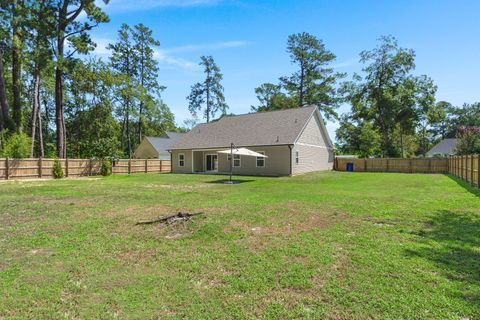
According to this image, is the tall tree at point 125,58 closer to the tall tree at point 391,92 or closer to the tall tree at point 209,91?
the tall tree at point 209,91

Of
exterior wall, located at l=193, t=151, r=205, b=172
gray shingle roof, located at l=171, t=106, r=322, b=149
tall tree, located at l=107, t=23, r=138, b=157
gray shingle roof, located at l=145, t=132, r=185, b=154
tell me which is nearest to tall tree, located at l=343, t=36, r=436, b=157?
gray shingle roof, located at l=171, t=106, r=322, b=149

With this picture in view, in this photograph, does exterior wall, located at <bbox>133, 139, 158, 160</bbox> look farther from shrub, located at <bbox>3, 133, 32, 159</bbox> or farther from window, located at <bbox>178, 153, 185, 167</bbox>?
shrub, located at <bbox>3, 133, 32, 159</bbox>

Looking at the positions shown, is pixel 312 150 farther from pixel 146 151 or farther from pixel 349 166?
pixel 146 151

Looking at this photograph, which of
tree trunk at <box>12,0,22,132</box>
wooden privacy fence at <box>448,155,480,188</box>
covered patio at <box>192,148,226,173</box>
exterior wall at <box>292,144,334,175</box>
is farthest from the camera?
covered patio at <box>192,148,226,173</box>

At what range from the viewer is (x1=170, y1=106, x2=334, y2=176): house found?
21.1m

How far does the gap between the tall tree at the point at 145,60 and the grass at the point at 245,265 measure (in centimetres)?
3188

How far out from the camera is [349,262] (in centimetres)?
400

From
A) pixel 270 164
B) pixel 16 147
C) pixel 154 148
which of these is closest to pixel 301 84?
pixel 270 164

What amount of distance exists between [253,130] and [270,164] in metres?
3.94

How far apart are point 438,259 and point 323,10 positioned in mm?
11913

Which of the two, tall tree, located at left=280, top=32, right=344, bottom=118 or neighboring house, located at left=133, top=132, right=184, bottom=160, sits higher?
tall tree, located at left=280, top=32, right=344, bottom=118

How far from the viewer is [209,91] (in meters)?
41.3

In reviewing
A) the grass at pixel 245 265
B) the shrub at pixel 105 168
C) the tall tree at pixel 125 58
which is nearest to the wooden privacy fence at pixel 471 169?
the grass at pixel 245 265

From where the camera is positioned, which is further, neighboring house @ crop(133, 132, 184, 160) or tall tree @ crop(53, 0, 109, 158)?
neighboring house @ crop(133, 132, 184, 160)
